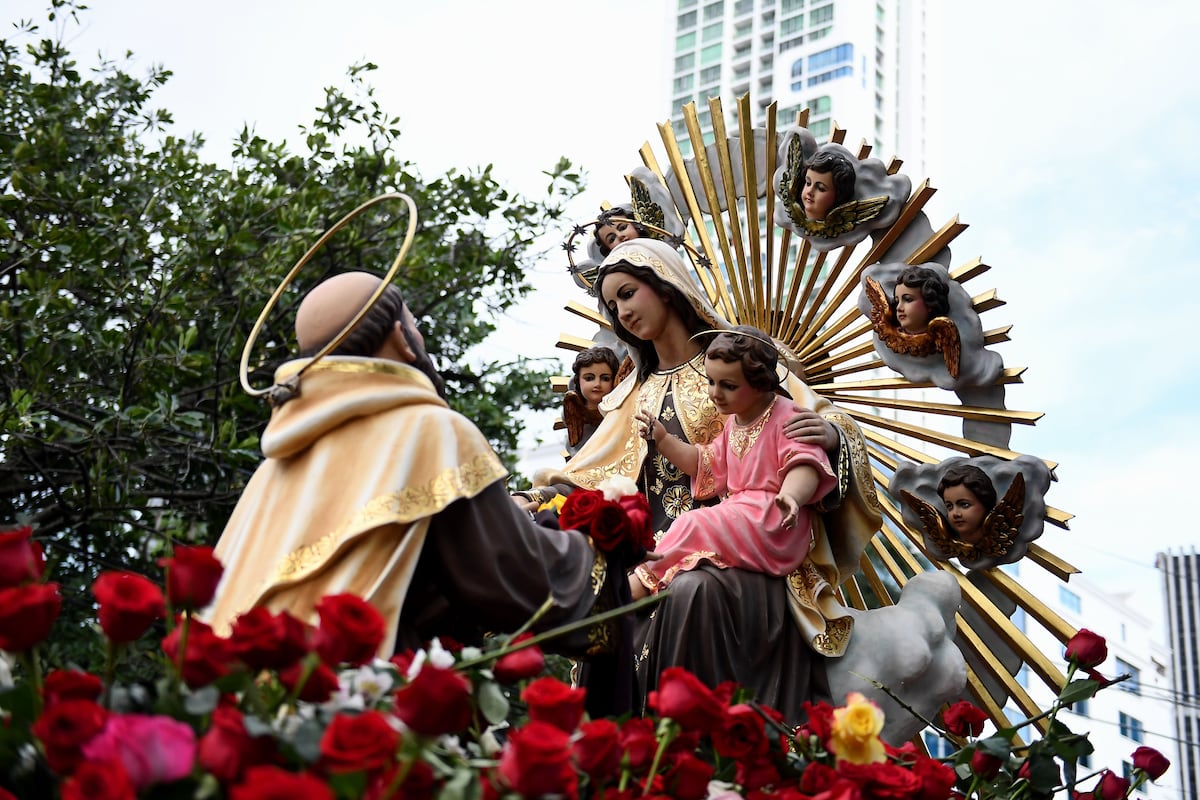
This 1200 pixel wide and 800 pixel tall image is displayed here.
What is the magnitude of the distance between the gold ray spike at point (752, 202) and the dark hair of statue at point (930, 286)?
25.3 inches

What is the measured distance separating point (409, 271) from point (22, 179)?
2.35 m

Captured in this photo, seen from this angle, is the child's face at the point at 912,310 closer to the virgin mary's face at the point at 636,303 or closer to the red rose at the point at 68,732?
the virgin mary's face at the point at 636,303

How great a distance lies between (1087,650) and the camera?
3.63 m

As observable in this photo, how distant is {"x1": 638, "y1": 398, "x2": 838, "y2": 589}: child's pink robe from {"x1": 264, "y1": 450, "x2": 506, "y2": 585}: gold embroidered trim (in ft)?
4.77

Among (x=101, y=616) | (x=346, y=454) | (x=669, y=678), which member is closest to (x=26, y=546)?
(x=101, y=616)

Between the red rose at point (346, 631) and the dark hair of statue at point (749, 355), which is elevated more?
the dark hair of statue at point (749, 355)

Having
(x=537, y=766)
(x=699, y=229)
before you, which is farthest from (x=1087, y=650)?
(x=699, y=229)

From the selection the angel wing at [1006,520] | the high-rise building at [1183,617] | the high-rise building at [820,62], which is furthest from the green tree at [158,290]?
the high-rise building at [820,62]

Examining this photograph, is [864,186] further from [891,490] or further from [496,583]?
[496,583]

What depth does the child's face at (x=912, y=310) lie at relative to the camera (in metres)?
5.20

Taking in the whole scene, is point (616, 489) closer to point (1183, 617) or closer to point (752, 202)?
point (752, 202)

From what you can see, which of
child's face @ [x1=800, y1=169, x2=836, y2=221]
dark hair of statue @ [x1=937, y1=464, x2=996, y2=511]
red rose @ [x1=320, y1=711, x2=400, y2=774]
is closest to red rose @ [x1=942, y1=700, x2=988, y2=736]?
dark hair of statue @ [x1=937, y1=464, x2=996, y2=511]

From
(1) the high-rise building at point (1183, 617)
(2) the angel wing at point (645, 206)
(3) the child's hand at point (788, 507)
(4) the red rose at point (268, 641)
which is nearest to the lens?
(4) the red rose at point (268, 641)

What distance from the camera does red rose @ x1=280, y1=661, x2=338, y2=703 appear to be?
1.99 m
